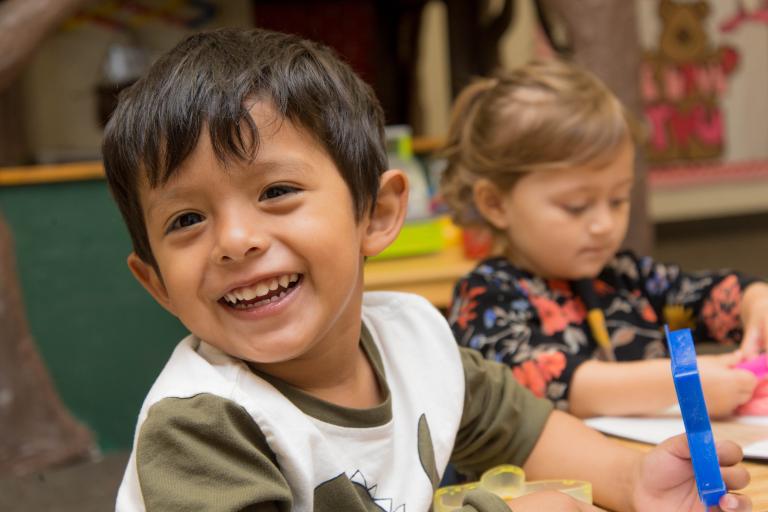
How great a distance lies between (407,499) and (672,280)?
0.74 metres

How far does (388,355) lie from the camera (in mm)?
930

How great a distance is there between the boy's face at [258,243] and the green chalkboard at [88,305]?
2.09m

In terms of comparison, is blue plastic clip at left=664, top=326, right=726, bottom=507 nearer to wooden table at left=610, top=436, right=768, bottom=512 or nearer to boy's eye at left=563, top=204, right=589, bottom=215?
wooden table at left=610, top=436, right=768, bottom=512

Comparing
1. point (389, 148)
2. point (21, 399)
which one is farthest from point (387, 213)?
point (21, 399)

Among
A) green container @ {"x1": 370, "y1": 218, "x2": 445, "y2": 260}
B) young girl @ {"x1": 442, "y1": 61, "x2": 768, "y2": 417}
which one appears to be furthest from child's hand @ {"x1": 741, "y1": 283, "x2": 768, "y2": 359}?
green container @ {"x1": 370, "y1": 218, "x2": 445, "y2": 260}

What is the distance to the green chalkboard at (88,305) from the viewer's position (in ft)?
8.99

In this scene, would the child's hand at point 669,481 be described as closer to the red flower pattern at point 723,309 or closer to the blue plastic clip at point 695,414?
the blue plastic clip at point 695,414

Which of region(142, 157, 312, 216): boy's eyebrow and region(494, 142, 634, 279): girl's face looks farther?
region(494, 142, 634, 279): girl's face

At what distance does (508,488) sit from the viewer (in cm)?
84

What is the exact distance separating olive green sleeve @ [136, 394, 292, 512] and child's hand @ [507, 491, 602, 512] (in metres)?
0.18

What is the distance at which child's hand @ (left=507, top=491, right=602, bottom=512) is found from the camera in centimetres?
72

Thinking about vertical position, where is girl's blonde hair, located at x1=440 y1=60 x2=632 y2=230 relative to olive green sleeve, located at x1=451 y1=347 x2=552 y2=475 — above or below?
above

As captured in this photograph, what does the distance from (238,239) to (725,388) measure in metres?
0.56

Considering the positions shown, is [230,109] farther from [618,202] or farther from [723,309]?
[723,309]
